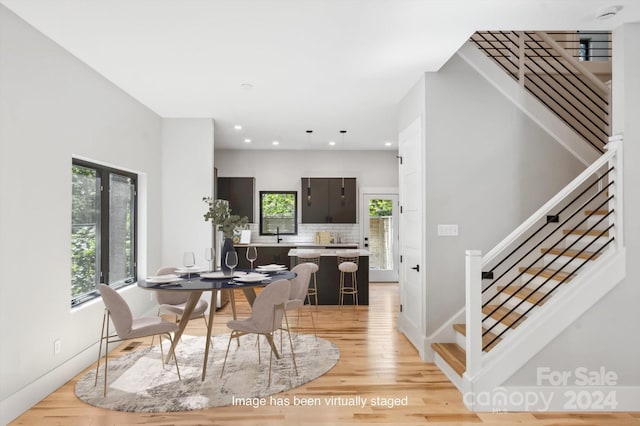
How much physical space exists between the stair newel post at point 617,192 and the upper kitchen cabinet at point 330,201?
225 inches

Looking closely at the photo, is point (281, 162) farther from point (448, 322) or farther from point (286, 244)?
point (448, 322)

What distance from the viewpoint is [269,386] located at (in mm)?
3420

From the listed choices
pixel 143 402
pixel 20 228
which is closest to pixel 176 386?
pixel 143 402

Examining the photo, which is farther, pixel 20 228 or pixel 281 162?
pixel 281 162

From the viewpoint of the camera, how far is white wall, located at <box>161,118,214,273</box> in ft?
19.5

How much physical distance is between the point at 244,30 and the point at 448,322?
3370mm

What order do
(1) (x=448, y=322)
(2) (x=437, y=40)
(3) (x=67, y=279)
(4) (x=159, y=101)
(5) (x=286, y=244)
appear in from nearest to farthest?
(2) (x=437, y=40), (3) (x=67, y=279), (1) (x=448, y=322), (4) (x=159, y=101), (5) (x=286, y=244)

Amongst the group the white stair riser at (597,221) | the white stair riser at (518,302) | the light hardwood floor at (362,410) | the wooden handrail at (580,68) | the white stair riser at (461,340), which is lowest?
the light hardwood floor at (362,410)

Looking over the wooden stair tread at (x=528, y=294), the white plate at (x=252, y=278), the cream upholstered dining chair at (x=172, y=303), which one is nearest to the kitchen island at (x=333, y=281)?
the cream upholstered dining chair at (x=172, y=303)

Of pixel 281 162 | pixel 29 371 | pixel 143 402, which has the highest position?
pixel 281 162

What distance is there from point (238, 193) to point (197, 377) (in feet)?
17.9

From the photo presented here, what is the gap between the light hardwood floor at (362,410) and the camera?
113 inches

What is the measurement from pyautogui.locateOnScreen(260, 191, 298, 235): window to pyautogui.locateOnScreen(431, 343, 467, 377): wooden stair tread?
5277 millimetres

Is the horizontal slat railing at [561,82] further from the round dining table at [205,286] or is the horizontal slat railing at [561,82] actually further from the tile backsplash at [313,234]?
the tile backsplash at [313,234]
